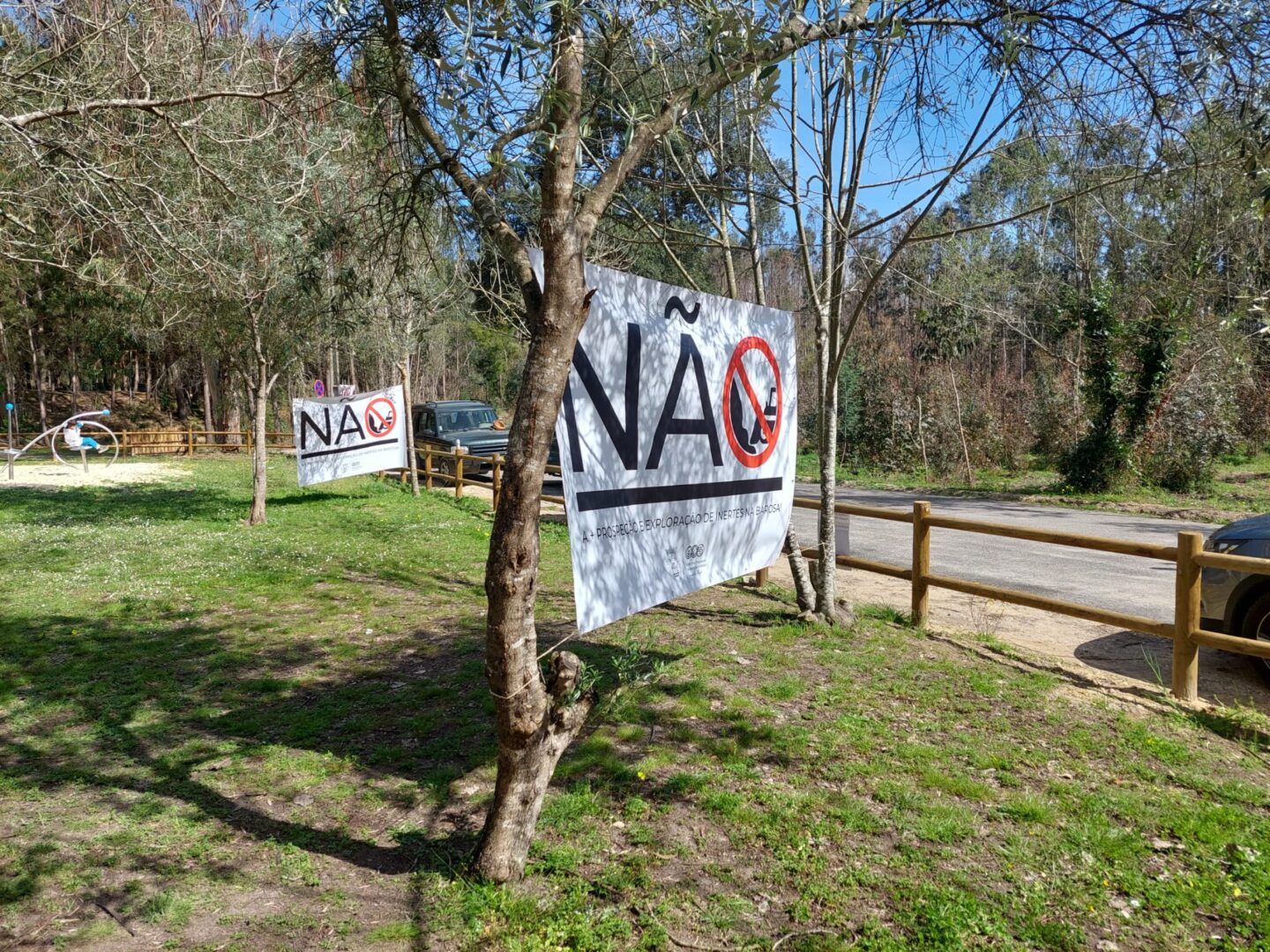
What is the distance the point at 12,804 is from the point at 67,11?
17.1 ft

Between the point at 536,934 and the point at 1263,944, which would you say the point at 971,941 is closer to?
Result: the point at 1263,944

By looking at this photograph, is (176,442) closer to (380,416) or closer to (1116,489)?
(380,416)

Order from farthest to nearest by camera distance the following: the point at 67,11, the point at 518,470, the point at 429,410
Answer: the point at 429,410 < the point at 67,11 < the point at 518,470

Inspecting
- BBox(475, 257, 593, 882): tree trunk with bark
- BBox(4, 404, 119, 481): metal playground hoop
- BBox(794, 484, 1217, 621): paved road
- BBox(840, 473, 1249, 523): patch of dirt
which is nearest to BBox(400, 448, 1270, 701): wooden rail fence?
BBox(794, 484, 1217, 621): paved road

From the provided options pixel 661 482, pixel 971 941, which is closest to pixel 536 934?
pixel 971 941

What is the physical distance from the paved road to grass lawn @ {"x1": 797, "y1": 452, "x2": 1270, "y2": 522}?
2.97 feet

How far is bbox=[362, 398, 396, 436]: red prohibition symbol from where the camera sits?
15172 mm

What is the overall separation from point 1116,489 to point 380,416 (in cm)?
1418

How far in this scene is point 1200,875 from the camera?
128 inches

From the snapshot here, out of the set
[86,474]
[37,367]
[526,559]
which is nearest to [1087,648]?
[526,559]

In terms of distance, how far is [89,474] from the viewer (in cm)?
2164

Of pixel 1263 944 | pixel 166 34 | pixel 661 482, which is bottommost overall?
pixel 1263 944

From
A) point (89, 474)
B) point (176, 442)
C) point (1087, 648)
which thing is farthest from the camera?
point (176, 442)

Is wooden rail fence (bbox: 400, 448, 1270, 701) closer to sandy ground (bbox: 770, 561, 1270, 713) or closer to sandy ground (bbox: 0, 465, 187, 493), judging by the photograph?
sandy ground (bbox: 770, 561, 1270, 713)
